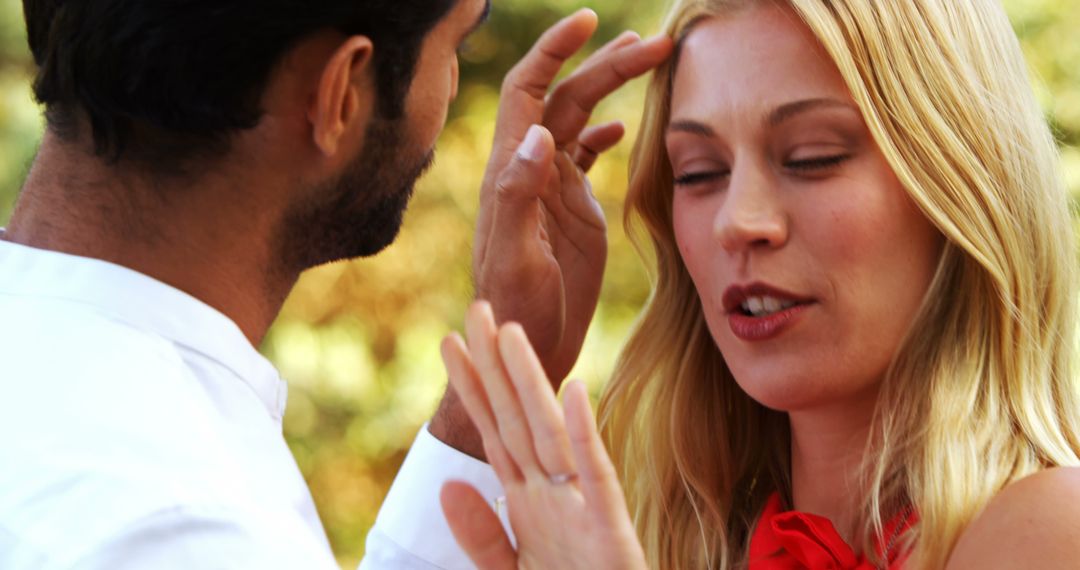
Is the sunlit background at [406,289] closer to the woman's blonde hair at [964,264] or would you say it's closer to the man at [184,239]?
the woman's blonde hair at [964,264]

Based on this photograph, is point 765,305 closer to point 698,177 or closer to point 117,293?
point 698,177

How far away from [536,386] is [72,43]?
2.30 feet

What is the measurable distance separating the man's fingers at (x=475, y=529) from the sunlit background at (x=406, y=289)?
9.02ft

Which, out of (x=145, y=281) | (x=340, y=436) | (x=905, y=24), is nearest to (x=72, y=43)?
(x=145, y=281)

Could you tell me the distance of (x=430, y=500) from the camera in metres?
2.29

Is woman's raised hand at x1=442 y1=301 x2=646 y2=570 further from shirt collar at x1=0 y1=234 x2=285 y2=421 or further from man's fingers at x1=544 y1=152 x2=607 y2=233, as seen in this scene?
man's fingers at x1=544 y1=152 x2=607 y2=233

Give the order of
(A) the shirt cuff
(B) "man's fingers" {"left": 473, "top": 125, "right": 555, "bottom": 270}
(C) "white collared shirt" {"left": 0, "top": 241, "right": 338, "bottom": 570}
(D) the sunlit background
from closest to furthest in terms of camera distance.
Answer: (C) "white collared shirt" {"left": 0, "top": 241, "right": 338, "bottom": 570} < (B) "man's fingers" {"left": 473, "top": 125, "right": 555, "bottom": 270} < (A) the shirt cuff < (D) the sunlit background

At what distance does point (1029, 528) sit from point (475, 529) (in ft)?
2.31

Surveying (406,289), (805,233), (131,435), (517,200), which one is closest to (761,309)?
(805,233)

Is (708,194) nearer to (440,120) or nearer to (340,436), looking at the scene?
(440,120)

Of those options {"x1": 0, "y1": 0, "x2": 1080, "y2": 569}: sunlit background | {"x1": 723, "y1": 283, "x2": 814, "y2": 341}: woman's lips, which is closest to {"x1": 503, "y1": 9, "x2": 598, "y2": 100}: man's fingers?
{"x1": 723, "y1": 283, "x2": 814, "y2": 341}: woman's lips

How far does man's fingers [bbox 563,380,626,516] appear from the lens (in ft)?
4.25

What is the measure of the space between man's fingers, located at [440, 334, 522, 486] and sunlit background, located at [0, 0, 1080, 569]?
111 inches

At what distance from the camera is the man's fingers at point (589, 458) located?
4.25 feet
